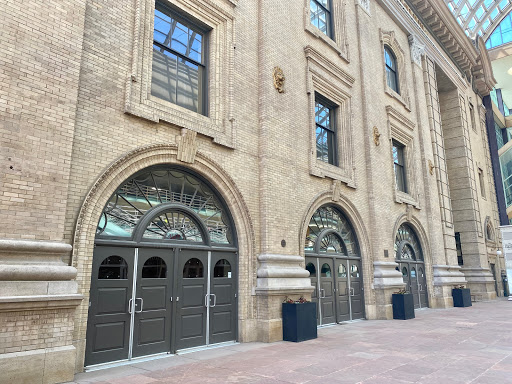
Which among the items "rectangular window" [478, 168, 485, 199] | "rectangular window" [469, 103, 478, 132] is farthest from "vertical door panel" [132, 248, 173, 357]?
"rectangular window" [469, 103, 478, 132]

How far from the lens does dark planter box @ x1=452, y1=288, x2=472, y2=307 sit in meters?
18.8

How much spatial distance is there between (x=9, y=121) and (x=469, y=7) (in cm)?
4368

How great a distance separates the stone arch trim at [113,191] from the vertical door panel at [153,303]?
A: 1.16 m

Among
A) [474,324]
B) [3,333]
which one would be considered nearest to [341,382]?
[3,333]

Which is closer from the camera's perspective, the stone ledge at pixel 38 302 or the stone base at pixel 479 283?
the stone ledge at pixel 38 302

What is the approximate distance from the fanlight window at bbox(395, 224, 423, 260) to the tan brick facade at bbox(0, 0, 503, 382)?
353 millimetres

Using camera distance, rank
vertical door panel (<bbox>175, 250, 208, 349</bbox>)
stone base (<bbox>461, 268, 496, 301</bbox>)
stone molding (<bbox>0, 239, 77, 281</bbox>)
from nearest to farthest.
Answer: stone molding (<bbox>0, 239, 77, 281</bbox>) → vertical door panel (<bbox>175, 250, 208, 349</bbox>) → stone base (<bbox>461, 268, 496, 301</bbox>)

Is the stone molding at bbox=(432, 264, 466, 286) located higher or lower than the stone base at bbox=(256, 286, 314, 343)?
higher

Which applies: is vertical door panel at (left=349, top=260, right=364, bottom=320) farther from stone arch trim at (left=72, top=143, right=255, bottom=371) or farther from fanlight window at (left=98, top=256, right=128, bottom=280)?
fanlight window at (left=98, top=256, right=128, bottom=280)

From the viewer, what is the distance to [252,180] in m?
10.3

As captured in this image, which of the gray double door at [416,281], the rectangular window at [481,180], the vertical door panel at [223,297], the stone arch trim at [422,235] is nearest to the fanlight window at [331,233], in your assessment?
the vertical door panel at [223,297]

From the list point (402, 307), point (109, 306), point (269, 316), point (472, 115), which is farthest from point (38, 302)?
point (472, 115)

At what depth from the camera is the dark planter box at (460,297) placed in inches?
741

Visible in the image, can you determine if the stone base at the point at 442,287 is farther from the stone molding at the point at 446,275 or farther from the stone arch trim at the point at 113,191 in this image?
the stone arch trim at the point at 113,191
